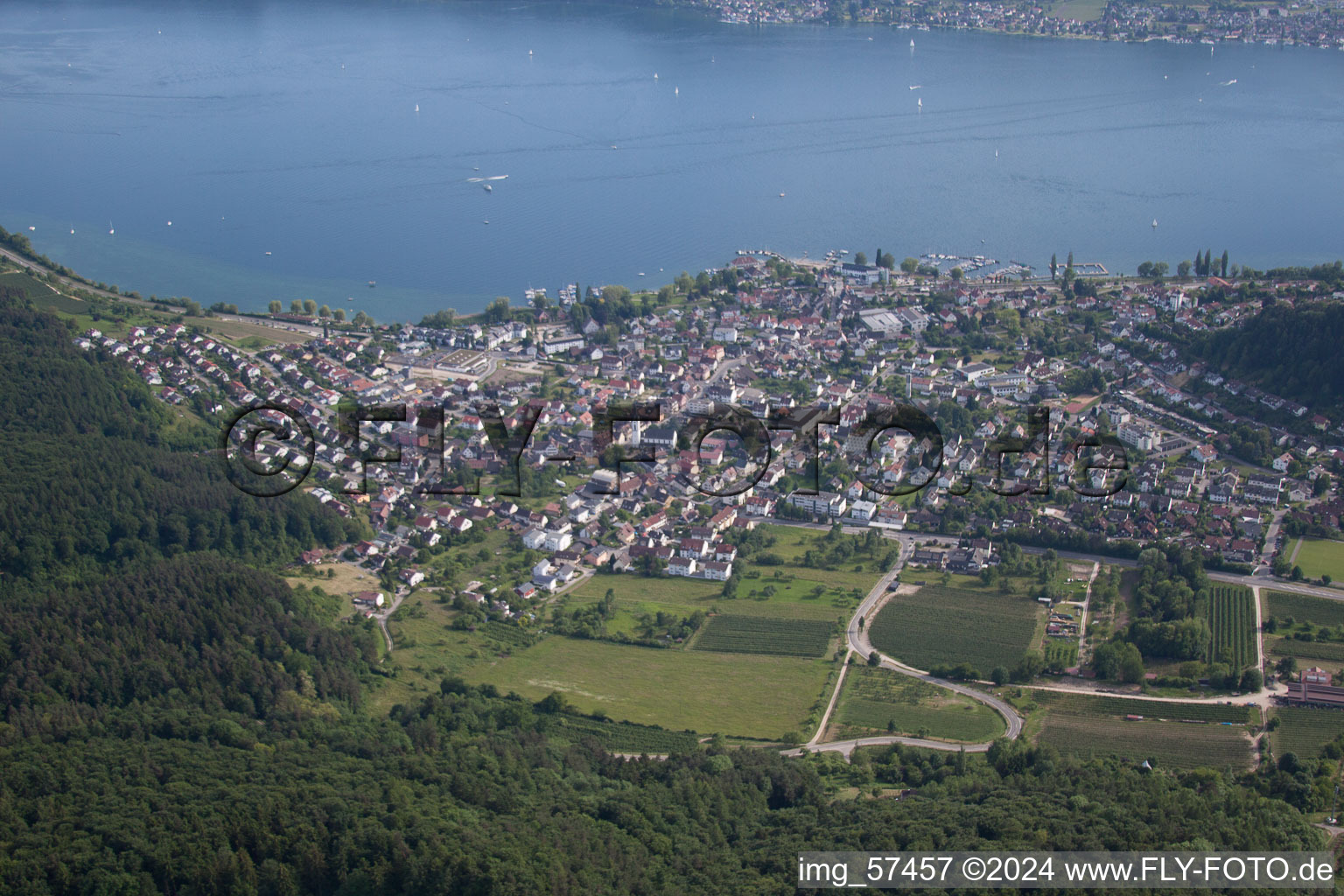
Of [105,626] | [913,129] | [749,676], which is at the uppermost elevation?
[913,129]

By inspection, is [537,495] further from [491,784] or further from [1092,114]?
[1092,114]

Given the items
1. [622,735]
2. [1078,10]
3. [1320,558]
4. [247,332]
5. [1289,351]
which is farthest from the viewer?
[1078,10]

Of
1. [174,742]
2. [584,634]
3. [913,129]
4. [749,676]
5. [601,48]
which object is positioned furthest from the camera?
[601,48]

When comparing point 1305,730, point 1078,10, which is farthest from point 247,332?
point 1078,10

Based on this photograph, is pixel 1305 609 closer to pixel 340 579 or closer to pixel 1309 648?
pixel 1309 648

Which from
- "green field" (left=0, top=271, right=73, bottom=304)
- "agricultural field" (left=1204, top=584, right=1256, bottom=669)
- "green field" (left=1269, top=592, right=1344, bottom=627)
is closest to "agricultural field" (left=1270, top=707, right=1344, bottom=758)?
"agricultural field" (left=1204, top=584, right=1256, bottom=669)

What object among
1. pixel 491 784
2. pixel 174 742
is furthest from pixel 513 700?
pixel 174 742

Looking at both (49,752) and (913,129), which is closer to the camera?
(49,752)
